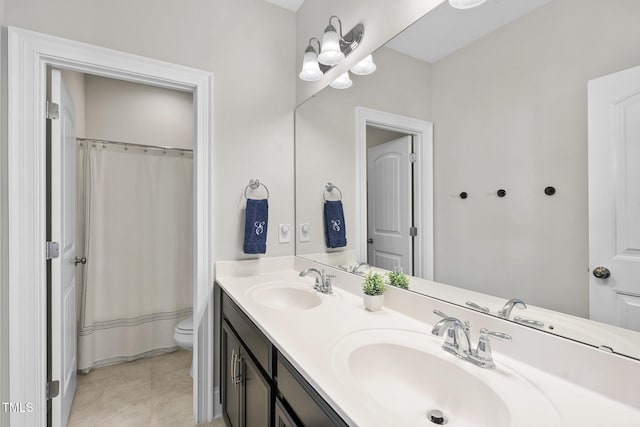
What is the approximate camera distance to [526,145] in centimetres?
84

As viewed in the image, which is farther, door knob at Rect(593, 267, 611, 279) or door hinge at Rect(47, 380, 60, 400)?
door hinge at Rect(47, 380, 60, 400)

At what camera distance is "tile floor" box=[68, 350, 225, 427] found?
69.9 inches

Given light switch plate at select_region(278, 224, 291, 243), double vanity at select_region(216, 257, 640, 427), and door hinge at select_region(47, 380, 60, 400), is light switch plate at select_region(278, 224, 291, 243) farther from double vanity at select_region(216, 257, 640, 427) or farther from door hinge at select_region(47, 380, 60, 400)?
door hinge at select_region(47, 380, 60, 400)

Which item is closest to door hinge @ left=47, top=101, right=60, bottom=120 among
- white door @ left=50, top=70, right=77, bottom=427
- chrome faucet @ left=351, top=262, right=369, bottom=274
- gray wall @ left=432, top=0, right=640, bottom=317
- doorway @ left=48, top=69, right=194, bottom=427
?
white door @ left=50, top=70, right=77, bottom=427

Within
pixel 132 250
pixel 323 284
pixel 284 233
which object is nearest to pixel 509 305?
pixel 323 284

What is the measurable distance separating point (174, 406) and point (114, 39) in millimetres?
2094

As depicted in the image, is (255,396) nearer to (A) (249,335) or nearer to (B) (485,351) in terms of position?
(A) (249,335)

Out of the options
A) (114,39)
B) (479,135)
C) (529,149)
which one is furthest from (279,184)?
(529,149)

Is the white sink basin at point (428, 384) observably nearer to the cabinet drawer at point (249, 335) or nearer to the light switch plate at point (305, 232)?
the cabinet drawer at point (249, 335)

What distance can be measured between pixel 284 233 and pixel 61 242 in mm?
1169

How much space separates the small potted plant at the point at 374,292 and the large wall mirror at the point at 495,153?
0.12 m

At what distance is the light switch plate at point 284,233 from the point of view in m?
2.00

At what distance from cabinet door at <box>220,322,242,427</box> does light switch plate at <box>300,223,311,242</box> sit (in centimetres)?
68

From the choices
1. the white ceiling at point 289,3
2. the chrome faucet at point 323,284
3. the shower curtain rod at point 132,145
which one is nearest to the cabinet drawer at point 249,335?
the chrome faucet at point 323,284
